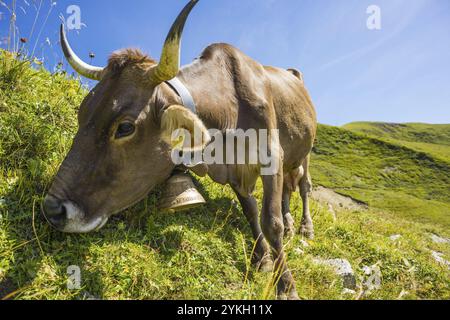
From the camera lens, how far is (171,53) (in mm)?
2924

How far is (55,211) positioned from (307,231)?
4509mm

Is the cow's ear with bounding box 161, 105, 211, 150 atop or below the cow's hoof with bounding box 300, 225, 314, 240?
atop

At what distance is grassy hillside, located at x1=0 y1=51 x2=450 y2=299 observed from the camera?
292cm

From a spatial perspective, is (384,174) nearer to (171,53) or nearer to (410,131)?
(171,53)

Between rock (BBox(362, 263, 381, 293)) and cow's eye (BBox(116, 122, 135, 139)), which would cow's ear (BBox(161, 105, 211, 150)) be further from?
rock (BBox(362, 263, 381, 293))

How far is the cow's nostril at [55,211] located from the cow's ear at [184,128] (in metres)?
1.09

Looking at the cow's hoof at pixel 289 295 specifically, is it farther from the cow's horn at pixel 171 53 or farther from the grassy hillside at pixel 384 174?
the grassy hillside at pixel 384 174

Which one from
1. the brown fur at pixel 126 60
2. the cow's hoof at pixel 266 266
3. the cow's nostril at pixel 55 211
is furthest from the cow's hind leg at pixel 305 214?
the cow's nostril at pixel 55 211

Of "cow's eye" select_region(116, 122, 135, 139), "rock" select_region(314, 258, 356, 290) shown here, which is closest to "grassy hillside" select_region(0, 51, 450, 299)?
"rock" select_region(314, 258, 356, 290)

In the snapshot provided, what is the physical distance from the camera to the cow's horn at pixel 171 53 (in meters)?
2.75

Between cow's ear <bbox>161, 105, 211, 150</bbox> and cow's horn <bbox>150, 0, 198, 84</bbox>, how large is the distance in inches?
12.7

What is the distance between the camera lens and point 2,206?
3109 millimetres

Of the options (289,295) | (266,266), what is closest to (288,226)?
(266,266)

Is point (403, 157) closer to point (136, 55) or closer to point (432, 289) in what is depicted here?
point (432, 289)
